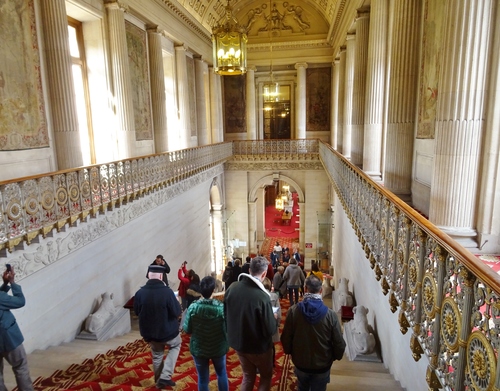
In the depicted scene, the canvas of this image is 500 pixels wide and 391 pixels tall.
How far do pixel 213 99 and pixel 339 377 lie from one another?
59.1 feet

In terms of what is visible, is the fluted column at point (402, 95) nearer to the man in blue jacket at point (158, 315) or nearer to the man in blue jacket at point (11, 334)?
the man in blue jacket at point (158, 315)

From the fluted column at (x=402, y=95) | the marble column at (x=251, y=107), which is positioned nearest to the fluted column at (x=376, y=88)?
the fluted column at (x=402, y=95)

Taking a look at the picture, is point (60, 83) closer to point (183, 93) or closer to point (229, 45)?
point (229, 45)

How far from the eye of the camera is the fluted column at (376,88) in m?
8.46

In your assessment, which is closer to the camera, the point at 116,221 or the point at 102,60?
the point at 116,221

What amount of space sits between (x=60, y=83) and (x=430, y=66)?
7502 mm

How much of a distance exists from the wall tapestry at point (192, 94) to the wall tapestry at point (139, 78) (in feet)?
13.5

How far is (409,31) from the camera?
6656 millimetres

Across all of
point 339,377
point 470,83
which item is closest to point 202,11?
point 470,83

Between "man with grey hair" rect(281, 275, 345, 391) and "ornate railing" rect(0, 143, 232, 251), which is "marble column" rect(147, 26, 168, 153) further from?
"man with grey hair" rect(281, 275, 345, 391)

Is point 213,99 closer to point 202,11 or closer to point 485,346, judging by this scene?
point 202,11

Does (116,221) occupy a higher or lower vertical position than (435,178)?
lower

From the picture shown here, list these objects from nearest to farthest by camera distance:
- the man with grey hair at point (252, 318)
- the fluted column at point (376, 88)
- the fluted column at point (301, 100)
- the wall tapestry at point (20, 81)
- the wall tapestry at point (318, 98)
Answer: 1. the man with grey hair at point (252, 318)
2. the wall tapestry at point (20, 81)
3. the fluted column at point (376, 88)
4. the fluted column at point (301, 100)
5. the wall tapestry at point (318, 98)

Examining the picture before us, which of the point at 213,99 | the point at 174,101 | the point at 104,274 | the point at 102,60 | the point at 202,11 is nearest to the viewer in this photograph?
the point at 104,274
